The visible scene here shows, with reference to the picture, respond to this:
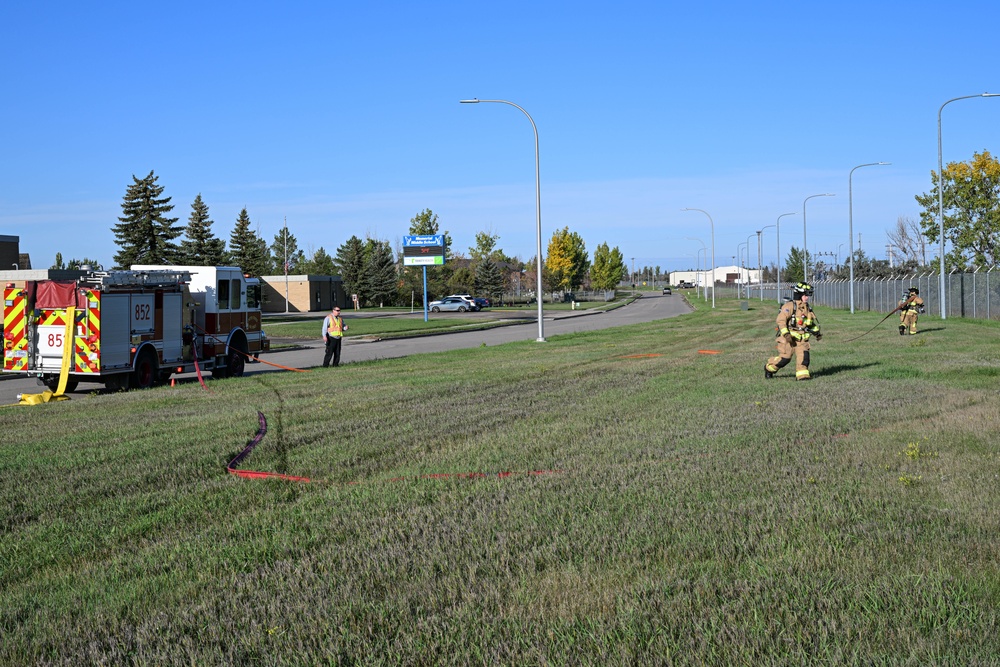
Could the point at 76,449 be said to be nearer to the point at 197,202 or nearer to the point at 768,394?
the point at 768,394

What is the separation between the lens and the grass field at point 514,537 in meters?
4.65

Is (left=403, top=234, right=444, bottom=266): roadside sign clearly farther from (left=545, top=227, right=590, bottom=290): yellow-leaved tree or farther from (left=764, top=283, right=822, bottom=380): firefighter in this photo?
(left=764, top=283, right=822, bottom=380): firefighter

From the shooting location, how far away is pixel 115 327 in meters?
20.1

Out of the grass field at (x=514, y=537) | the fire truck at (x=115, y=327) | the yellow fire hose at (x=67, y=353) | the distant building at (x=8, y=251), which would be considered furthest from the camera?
the distant building at (x=8, y=251)

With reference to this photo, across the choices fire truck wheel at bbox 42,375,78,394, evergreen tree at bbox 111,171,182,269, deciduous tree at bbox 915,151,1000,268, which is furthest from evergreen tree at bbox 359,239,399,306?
fire truck wheel at bbox 42,375,78,394

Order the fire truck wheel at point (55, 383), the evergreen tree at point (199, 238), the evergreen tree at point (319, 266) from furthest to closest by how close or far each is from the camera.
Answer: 1. the evergreen tree at point (319, 266)
2. the evergreen tree at point (199, 238)
3. the fire truck wheel at point (55, 383)

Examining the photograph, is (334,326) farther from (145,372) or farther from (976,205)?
(976,205)

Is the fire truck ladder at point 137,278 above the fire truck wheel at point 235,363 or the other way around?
above

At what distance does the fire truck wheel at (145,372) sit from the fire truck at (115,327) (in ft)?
0.07

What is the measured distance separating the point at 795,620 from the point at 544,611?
120 cm

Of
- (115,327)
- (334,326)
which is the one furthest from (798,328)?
(115,327)

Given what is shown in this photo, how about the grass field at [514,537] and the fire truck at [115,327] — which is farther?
the fire truck at [115,327]

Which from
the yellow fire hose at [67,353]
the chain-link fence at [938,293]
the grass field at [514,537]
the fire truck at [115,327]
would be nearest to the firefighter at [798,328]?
the grass field at [514,537]

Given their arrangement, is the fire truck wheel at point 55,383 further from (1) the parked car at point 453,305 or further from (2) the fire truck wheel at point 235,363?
(1) the parked car at point 453,305
